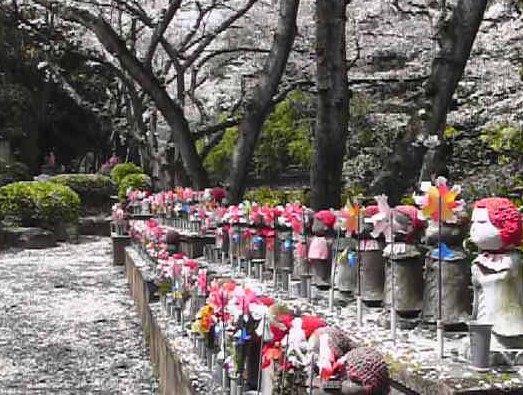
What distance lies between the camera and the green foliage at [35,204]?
51.3 ft

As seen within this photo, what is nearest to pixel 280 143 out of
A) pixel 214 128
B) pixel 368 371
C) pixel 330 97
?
pixel 214 128

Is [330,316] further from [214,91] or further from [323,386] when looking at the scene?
[214,91]

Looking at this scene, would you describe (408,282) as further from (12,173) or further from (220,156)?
(12,173)

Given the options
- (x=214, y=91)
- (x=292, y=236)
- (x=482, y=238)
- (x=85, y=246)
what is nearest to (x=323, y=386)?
(x=482, y=238)

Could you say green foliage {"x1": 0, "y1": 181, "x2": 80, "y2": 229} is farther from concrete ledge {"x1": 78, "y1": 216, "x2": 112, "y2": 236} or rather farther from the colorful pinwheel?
the colorful pinwheel

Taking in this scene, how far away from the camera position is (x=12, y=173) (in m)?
19.3

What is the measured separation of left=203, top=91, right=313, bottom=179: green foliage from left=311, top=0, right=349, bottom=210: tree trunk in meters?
7.77

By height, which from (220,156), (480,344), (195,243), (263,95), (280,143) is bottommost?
(195,243)

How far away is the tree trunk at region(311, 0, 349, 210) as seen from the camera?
5363 mm

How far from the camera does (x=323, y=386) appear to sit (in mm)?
1876

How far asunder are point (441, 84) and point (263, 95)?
3045mm

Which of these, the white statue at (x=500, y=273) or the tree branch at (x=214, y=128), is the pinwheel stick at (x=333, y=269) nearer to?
the white statue at (x=500, y=273)

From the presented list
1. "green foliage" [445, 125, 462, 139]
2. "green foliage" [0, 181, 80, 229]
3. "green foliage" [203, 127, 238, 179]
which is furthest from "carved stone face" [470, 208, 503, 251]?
"green foliage" [0, 181, 80, 229]

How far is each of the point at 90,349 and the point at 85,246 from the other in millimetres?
9782
